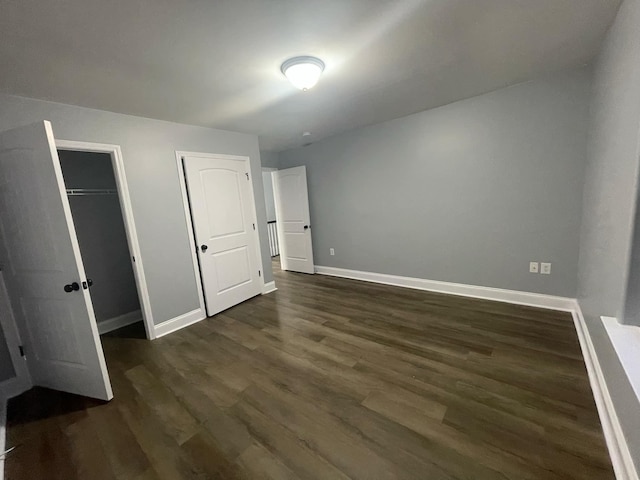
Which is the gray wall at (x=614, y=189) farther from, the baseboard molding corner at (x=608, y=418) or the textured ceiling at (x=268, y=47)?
the textured ceiling at (x=268, y=47)

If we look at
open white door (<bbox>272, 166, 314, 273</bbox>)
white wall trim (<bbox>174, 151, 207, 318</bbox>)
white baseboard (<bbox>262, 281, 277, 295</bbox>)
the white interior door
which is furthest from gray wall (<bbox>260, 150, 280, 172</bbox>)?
white baseboard (<bbox>262, 281, 277, 295</bbox>)

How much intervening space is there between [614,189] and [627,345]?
3.09ft

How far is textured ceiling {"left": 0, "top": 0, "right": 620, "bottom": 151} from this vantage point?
4.41 ft

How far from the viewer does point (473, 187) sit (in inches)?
121

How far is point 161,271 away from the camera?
9.48 feet

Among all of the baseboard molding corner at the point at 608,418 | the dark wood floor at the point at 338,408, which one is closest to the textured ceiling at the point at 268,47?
the baseboard molding corner at the point at 608,418

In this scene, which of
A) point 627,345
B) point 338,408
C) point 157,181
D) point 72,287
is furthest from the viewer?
point 157,181

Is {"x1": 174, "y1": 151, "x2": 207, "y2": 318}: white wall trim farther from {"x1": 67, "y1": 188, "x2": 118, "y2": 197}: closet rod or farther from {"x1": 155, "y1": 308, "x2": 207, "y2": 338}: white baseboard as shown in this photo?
{"x1": 67, "y1": 188, "x2": 118, "y2": 197}: closet rod

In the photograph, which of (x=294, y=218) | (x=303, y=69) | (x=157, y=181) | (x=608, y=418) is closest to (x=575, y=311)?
(x=608, y=418)

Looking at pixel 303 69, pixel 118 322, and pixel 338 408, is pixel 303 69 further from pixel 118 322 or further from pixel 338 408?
pixel 118 322

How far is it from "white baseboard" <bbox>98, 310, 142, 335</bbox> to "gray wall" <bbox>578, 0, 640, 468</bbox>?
444 centimetres

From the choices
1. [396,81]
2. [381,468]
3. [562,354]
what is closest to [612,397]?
[562,354]

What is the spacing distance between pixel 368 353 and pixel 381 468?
99cm

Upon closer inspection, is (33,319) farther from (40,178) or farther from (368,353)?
(368,353)
